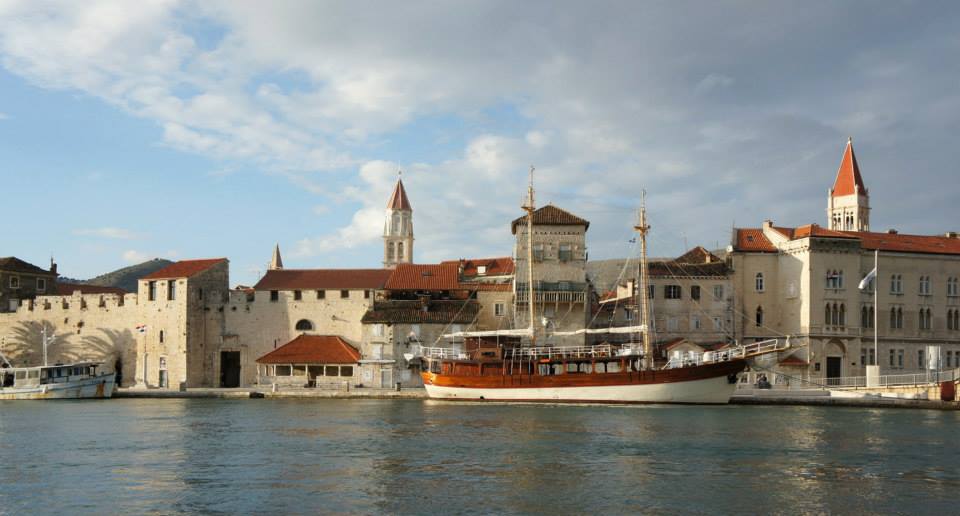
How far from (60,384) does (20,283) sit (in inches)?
774

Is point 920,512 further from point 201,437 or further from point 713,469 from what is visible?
point 201,437

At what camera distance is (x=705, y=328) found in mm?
59719

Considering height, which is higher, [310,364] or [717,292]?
[717,292]

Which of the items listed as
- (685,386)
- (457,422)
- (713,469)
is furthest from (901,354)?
(713,469)

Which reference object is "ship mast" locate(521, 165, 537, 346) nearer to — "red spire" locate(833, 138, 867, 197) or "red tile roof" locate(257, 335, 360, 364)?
"red tile roof" locate(257, 335, 360, 364)

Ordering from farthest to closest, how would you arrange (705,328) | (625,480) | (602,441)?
1. (705,328)
2. (602,441)
3. (625,480)

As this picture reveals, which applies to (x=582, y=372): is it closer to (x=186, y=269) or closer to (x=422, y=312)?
(x=422, y=312)

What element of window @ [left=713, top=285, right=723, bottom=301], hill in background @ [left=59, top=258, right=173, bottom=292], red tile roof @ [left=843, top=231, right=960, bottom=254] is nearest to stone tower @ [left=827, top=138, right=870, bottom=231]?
red tile roof @ [left=843, top=231, right=960, bottom=254]

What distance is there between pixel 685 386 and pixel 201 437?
A: 25.3m

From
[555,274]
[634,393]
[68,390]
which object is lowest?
[68,390]

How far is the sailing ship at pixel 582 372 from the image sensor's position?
4797 cm

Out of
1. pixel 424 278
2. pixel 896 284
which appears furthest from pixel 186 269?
pixel 896 284

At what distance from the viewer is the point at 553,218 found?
198 feet

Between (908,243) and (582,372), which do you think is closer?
(582,372)
